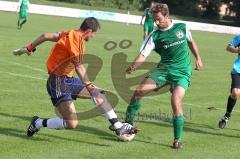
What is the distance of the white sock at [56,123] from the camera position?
8246 mm

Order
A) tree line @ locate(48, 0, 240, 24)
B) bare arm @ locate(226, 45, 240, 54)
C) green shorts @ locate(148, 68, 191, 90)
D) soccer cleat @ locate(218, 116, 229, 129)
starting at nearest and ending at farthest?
green shorts @ locate(148, 68, 191, 90) < bare arm @ locate(226, 45, 240, 54) < soccer cleat @ locate(218, 116, 229, 129) < tree line @ locate(48, 0, 240, 24)

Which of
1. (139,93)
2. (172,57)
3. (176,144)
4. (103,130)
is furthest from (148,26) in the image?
(176,144)

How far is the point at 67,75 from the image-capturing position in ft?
27.1

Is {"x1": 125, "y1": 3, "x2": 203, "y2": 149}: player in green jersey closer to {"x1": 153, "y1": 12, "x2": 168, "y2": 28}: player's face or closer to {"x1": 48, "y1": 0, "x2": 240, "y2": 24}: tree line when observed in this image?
{"x1": 153, "y1": 12, "x2": 168, "y2": 28}: player's face

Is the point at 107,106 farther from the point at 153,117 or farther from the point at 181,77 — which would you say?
the point at 153,117

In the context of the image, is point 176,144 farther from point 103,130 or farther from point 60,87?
point 60,87

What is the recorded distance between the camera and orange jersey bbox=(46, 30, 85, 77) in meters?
7.81

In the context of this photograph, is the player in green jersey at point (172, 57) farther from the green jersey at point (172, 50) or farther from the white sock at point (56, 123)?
the white sock at point (56, 123)

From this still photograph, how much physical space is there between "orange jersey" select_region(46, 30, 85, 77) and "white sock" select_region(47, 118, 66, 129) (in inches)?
27.2

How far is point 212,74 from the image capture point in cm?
1914

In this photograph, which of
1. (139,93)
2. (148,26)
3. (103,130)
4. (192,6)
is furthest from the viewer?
(192,6)

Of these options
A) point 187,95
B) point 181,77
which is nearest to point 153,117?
point 181,77

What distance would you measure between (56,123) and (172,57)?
81.9 inches

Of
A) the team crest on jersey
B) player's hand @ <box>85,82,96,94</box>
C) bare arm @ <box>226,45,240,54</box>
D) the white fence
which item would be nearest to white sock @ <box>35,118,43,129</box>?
player's hand @ <box>85,82,96,94</box>
